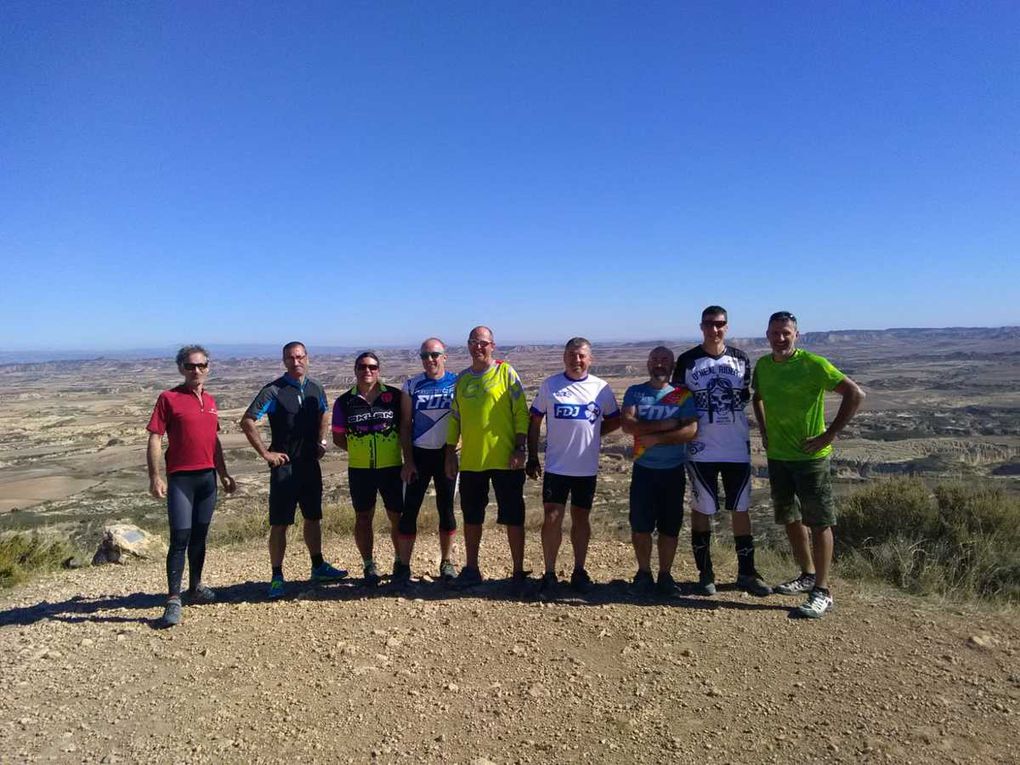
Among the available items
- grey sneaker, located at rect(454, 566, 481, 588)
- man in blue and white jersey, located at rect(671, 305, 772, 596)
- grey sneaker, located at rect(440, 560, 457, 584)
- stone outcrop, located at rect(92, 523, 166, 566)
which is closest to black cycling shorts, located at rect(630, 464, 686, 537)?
man in blue and white jersey, located at rect(671, 305, 772, 596)

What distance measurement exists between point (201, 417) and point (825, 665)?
187 inches

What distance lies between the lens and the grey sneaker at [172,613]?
15.0 ft

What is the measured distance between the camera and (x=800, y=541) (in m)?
4.73

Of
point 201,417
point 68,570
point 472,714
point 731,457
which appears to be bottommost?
point 68,570

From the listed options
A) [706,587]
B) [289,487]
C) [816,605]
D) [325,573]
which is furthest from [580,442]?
[325,573]

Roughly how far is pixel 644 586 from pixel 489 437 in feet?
5.84

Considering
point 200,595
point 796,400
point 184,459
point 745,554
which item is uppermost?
point 796,400

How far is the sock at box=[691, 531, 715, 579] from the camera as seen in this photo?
4.88m

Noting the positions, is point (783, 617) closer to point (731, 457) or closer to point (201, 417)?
point (731, 457)

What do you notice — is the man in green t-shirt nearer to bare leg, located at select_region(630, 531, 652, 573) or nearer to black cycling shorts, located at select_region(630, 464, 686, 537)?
black cycling shorts, located at select_region(630, 464, 686, 537)

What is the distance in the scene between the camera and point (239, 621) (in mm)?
4617

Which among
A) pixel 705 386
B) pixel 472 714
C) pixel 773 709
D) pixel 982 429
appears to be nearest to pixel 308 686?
pixel 472 714

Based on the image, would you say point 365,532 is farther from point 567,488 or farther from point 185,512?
point 567,488

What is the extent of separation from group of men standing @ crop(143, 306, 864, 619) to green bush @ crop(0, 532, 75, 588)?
274 cm
